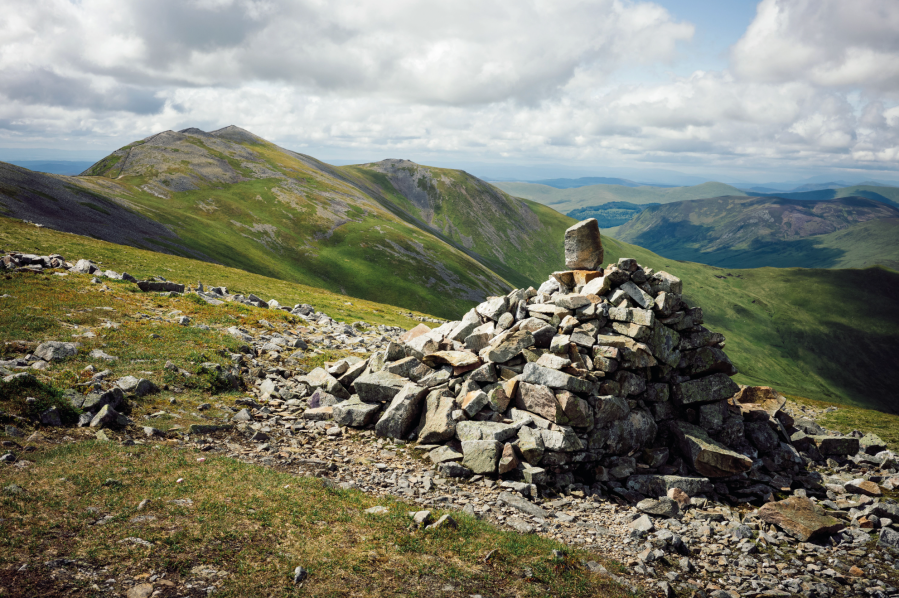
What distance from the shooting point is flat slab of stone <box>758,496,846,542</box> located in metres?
19.7

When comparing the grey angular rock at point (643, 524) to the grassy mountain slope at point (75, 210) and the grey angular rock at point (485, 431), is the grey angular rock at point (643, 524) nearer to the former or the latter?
the grey angular rock at point (485, 431)

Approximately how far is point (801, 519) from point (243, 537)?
78.5 ft

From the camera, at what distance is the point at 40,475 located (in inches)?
565

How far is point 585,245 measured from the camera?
29875 mm

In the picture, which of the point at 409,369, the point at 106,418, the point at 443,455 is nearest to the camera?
the point at 106,418

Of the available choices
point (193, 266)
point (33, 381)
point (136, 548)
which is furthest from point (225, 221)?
point (136, 548)

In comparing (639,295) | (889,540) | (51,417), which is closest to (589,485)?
(639,295)

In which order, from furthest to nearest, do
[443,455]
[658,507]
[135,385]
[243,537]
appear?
1. [135,385]
2. [443,455]
3. [658,507]
4. [243,537]

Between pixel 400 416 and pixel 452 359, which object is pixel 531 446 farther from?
pixel 400 416

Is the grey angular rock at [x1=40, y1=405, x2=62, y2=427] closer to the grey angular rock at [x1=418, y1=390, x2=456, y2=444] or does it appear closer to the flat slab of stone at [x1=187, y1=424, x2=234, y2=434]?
the flat slab of stone at [x1=187, y1=424, x2=234, y2=434]

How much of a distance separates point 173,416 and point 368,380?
993 cm

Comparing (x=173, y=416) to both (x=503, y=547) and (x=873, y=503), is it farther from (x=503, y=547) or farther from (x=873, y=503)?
(x=873, y=503)

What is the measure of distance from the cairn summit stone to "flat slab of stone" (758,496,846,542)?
53.1 ft

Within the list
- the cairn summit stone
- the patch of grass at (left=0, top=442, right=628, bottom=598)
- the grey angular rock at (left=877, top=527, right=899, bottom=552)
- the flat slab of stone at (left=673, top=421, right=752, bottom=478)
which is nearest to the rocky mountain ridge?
the grey angular rock at (left=877, top=527, right=899, bottom=552)
